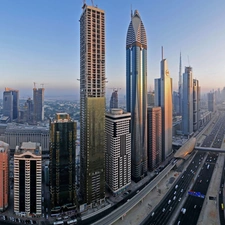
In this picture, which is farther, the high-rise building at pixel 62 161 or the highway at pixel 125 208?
the high-rise building at pixel 62 161

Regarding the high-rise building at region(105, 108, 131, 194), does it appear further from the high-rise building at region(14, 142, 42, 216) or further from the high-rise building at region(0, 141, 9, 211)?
the high-rise building at region(0, 141, 9, 211)

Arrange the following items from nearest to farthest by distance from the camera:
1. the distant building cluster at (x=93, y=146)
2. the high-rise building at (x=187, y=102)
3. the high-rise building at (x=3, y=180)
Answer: the distant building cluster at (x=93, y=146), the high-rise building at (x=3, y=180), the high-rise building at (x=187, y=102)

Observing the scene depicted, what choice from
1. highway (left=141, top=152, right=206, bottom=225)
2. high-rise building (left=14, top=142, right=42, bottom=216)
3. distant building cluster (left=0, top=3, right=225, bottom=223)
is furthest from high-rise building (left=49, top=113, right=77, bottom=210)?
highway (left=141, top=152, right=206, bottom=225)

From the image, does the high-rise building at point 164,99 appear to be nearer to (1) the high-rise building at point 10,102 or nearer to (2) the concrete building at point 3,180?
(2) the concrete building at point 3,180

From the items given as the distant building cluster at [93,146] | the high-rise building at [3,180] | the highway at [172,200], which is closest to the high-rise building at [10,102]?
the distant building cluster at [93,146]

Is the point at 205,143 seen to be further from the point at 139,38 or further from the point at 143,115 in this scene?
the point at 139,38
